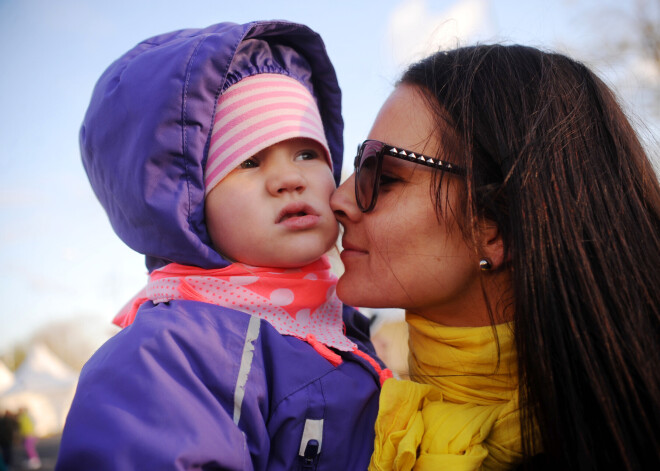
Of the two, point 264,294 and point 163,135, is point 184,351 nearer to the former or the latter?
point 264,294

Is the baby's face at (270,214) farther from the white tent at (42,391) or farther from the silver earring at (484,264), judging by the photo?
the white tent at (42,391)

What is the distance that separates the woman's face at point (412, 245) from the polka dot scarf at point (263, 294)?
14cm

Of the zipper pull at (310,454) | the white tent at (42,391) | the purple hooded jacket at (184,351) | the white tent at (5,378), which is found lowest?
the white tent at (42,391)

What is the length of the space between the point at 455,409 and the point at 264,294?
70 centimetres

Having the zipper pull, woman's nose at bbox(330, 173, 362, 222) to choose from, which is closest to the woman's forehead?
woman's nose at bbox(330, 173, 362, 222)

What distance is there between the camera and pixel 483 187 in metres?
1.51

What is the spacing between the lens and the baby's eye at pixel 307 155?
6.41ft

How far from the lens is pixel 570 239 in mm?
1374

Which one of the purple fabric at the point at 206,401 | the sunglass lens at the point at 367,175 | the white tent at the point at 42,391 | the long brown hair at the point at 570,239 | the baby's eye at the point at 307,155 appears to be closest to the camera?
the purple fabric at the point at 206,401

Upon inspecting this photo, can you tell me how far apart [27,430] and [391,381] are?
40.9 ft

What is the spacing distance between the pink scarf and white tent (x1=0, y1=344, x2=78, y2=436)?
1017 cm

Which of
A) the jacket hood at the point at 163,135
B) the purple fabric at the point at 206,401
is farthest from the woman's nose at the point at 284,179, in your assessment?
the purple fabric at the point at 206,401

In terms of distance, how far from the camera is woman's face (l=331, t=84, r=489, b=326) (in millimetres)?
1626

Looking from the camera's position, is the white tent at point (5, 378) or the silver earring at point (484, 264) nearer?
the silver earring at point (484, 264)
